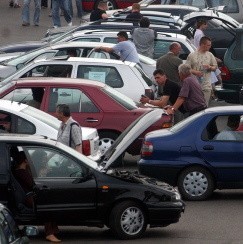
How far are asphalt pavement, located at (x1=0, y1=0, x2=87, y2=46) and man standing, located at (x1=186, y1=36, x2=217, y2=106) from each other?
14622 millimetres

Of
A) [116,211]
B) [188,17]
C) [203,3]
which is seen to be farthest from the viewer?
[203,3]

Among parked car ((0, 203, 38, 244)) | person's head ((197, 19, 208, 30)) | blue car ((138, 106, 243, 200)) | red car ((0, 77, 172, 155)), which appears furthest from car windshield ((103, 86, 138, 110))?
parked car ((0, 203, 38, 244))

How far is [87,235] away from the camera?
16.1 meters

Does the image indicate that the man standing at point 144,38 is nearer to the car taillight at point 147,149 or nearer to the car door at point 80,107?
the car door at point 80,107

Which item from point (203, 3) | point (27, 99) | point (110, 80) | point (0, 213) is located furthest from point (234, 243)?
point (203, 3)

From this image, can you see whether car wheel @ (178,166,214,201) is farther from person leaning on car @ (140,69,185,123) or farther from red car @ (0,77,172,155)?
person leaning on car @ (140,69,185,123)

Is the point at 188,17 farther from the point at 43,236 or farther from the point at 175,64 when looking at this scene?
the point at 43,236

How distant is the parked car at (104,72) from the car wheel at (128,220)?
7.29 metres

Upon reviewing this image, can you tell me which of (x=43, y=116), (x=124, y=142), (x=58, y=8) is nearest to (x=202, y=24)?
(x=58, y=8)

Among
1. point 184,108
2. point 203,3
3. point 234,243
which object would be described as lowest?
point 234,243

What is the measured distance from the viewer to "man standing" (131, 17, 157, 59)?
89.0ft

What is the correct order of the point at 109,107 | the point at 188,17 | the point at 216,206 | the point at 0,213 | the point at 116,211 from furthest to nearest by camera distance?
the point at 188,17
the point at 109,107
the point at 216,206
the point at 116,211
the point at 0,213

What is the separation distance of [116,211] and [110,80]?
24.8 ft

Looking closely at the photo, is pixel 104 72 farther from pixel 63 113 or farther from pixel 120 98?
pixel 63 113
